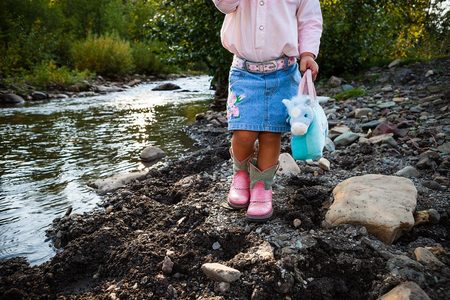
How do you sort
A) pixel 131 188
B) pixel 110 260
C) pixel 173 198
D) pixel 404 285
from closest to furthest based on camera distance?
1. pixel 404 285
2. pixel 110 260
3. pixel 173 198
4. pixel 131 188

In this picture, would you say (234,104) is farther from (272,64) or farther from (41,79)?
(41,79)

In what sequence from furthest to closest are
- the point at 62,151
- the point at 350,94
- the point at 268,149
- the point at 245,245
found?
the point at 350,94 < the point at 62,151 < the point at 268,149 < the point at 245,245

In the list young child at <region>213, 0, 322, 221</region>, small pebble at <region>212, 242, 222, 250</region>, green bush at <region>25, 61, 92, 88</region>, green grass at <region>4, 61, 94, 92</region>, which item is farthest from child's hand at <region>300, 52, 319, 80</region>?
green bush at <region>25, 61, 92, 88</region>

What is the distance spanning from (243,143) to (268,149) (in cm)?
16

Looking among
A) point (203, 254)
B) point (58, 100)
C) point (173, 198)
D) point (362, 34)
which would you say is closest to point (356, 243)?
point (203, 254)

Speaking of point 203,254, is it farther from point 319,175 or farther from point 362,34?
point 362,34

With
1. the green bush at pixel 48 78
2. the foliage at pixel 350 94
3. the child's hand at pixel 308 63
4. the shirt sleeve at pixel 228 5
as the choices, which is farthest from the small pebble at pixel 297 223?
the green bush at pixel 48 78

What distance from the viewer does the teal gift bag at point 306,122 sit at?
91.0 inches

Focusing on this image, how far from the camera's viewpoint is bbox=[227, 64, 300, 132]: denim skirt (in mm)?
2461

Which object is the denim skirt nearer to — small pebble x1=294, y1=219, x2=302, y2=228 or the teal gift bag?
the teal gift bag

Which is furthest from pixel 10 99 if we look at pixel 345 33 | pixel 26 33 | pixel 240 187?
pixel 240 187

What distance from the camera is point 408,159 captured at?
349cm

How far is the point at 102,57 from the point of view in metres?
18.4

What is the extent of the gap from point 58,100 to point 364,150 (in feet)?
30.1
